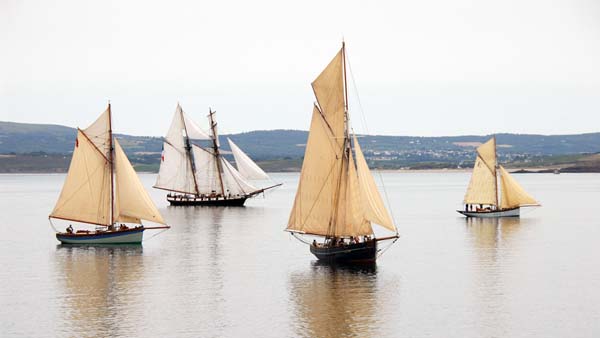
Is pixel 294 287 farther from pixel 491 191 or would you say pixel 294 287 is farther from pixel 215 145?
pixel 215 145

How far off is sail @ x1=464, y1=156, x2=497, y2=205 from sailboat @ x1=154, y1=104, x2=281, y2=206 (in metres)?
33.0

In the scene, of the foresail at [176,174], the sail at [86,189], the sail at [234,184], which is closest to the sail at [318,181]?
the sail at [86,189]

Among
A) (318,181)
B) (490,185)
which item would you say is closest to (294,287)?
(318,181)

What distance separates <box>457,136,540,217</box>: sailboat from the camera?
109m

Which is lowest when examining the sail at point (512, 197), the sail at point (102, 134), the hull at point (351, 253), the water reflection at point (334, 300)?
the water reflection at point (334, 300)

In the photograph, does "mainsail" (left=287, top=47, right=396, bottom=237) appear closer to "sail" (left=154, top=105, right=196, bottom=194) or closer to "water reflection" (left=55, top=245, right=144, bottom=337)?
"water reflection" (left=55, top=245, right=144, bottom=337)

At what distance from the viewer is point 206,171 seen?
138500 millimetres

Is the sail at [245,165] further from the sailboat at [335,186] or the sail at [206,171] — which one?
the sailboat at [335,186]

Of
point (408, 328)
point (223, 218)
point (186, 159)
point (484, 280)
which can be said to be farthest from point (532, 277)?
point (186, 159)

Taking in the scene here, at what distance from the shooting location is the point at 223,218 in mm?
114812

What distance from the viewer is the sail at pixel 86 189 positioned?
77.6m

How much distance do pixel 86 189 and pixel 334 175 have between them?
77.3ft

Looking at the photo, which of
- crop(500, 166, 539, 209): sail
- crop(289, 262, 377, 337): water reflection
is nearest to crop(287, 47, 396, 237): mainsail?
crop(289, 262, 377, 337): water reflection

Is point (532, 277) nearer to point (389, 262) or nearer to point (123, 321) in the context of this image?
point (389, 262)
